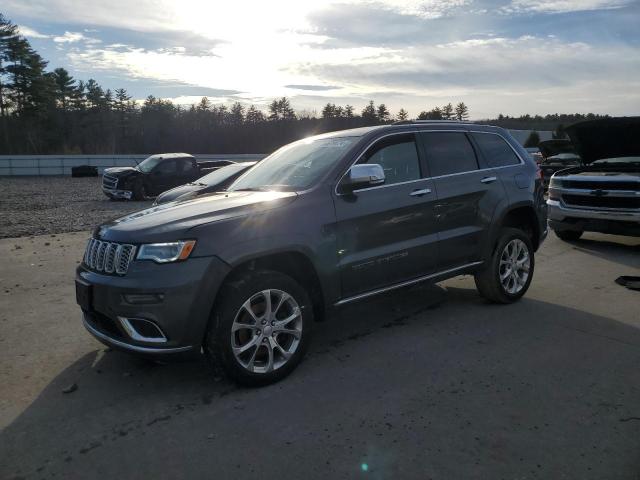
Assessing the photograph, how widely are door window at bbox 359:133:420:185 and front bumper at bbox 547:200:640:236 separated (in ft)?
15.5

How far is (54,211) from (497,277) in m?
13.9

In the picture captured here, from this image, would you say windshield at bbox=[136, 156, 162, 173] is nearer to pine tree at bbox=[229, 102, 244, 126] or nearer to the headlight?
the headlight

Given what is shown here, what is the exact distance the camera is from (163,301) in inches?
132

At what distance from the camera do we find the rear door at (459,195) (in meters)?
4.88

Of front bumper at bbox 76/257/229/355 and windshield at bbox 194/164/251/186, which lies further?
windshield at bbox 194/164/251/186

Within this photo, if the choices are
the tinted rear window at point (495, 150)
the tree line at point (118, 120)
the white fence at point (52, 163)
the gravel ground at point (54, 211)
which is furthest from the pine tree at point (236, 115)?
the tinted rear window at point (495, 150)

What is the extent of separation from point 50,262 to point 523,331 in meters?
6.81

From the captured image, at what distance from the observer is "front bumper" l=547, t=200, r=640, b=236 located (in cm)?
774

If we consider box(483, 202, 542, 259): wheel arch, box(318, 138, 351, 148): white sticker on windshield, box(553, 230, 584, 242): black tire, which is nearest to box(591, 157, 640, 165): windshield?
box(553, 230, 584, 242): black tire

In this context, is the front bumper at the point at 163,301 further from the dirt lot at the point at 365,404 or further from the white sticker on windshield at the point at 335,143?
the white sticker on windshield at the point at 335,143

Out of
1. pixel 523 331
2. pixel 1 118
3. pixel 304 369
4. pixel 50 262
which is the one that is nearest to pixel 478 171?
pixel 523 331

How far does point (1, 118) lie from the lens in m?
60.5

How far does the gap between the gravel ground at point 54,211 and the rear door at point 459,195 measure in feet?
26.5

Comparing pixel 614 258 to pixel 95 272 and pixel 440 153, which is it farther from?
pixel 95 272
